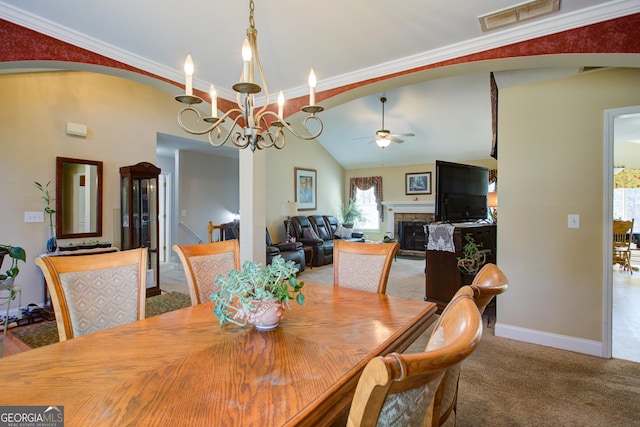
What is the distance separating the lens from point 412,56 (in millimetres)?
2748

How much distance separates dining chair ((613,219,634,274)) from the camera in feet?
18.8

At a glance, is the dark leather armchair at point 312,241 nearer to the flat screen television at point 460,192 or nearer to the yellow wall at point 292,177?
the yellow wall at point 292,177

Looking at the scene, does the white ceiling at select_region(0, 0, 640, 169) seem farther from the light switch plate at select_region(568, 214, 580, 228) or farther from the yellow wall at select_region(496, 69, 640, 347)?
the light switch plate at select_region(568, 214, 580, 228)

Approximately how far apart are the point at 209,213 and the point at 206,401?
→ 6.54 metres

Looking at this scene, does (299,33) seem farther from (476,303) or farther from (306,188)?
(306,188)

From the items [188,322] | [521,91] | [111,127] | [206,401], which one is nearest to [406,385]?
[206,401]

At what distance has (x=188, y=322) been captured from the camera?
56.9 inches

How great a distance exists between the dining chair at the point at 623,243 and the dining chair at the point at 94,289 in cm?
749

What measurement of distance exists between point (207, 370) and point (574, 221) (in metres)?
3.12

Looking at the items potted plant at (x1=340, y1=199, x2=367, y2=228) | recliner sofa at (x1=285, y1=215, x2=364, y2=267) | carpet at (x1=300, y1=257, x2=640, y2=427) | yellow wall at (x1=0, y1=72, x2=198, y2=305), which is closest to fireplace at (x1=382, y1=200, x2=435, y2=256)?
potted plant at (x1=340, y1=199, x2=367, y2=228)

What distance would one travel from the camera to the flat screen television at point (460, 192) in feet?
12.6

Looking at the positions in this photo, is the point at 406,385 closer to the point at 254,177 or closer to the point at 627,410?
the point at 627,410

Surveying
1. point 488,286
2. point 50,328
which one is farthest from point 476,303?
point 50,328

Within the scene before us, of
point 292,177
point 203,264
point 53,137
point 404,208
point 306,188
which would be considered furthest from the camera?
point 404,208
